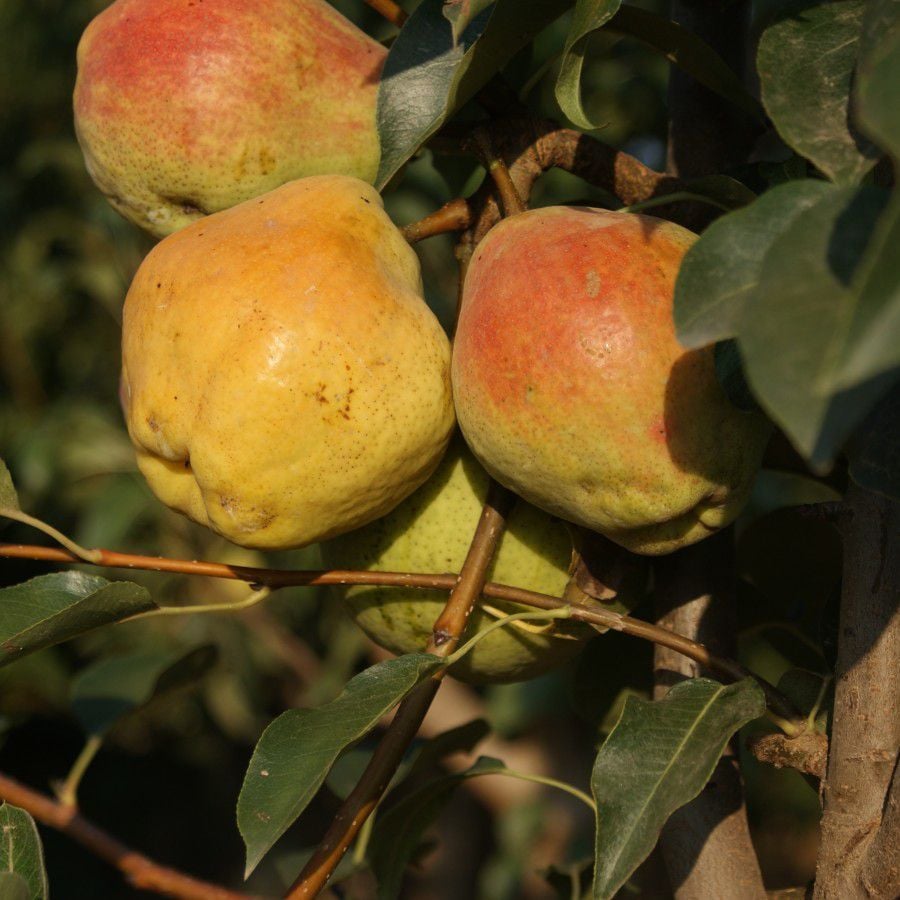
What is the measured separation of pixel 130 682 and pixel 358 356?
700mm

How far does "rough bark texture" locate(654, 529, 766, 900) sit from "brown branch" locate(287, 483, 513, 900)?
163 mm

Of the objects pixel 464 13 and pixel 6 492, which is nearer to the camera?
pixel 464 13

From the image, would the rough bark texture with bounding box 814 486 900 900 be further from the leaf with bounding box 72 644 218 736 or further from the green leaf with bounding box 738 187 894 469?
the leaf with bounding box 72 644 218 736

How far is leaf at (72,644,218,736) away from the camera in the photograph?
125cm

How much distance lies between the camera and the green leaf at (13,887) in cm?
67

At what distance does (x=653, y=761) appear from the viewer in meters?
0.69

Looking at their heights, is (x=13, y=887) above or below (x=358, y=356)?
below

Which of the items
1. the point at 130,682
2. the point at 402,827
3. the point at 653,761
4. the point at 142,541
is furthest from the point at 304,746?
the point at 142,541

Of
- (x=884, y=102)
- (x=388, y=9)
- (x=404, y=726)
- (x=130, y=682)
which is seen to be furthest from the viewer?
(x=130, y=682)

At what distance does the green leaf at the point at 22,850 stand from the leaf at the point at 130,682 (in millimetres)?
453

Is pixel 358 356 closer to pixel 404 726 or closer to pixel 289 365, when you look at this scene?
pixel 289 365

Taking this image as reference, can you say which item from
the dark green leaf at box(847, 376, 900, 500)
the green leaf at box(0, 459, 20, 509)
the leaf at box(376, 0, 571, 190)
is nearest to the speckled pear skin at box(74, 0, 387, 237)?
the leaf at box(376, 0, 571, 190)

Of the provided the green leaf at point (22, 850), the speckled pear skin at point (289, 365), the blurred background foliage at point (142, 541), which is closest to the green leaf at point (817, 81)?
the speckled pear skin at point (289, 365)

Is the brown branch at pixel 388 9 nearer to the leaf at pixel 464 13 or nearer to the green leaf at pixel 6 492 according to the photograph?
the leaf at pixel 464 13
